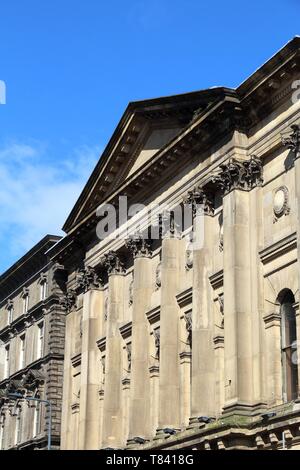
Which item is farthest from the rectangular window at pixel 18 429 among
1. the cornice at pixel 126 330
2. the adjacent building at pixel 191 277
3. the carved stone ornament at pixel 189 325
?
the carved stone ornament at pixel 189 325

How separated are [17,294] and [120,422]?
22459mm

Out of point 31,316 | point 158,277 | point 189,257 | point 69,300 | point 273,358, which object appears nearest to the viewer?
point 273,358

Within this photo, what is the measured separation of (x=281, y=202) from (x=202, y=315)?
5.95 meters

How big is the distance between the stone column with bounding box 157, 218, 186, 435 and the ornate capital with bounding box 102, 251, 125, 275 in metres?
5.31

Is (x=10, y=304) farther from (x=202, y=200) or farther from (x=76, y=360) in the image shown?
(x=202, y=200)

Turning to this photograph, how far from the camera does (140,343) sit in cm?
4544

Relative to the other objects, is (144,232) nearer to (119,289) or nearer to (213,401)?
(119,289)

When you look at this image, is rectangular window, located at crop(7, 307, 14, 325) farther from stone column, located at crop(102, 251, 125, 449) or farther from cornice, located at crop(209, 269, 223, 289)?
cornice, located at crop(209, 269, 223, 289)

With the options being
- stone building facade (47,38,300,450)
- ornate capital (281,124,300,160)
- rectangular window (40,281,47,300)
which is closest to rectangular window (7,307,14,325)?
rectangular window (40,281,47,300)

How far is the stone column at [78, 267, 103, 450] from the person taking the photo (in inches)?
1957

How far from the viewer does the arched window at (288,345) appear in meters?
36.1

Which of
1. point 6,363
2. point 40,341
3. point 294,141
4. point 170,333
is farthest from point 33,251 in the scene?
point 294,141

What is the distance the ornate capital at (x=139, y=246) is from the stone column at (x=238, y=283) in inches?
291

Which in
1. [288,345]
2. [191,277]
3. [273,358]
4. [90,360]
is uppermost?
[191,277]
